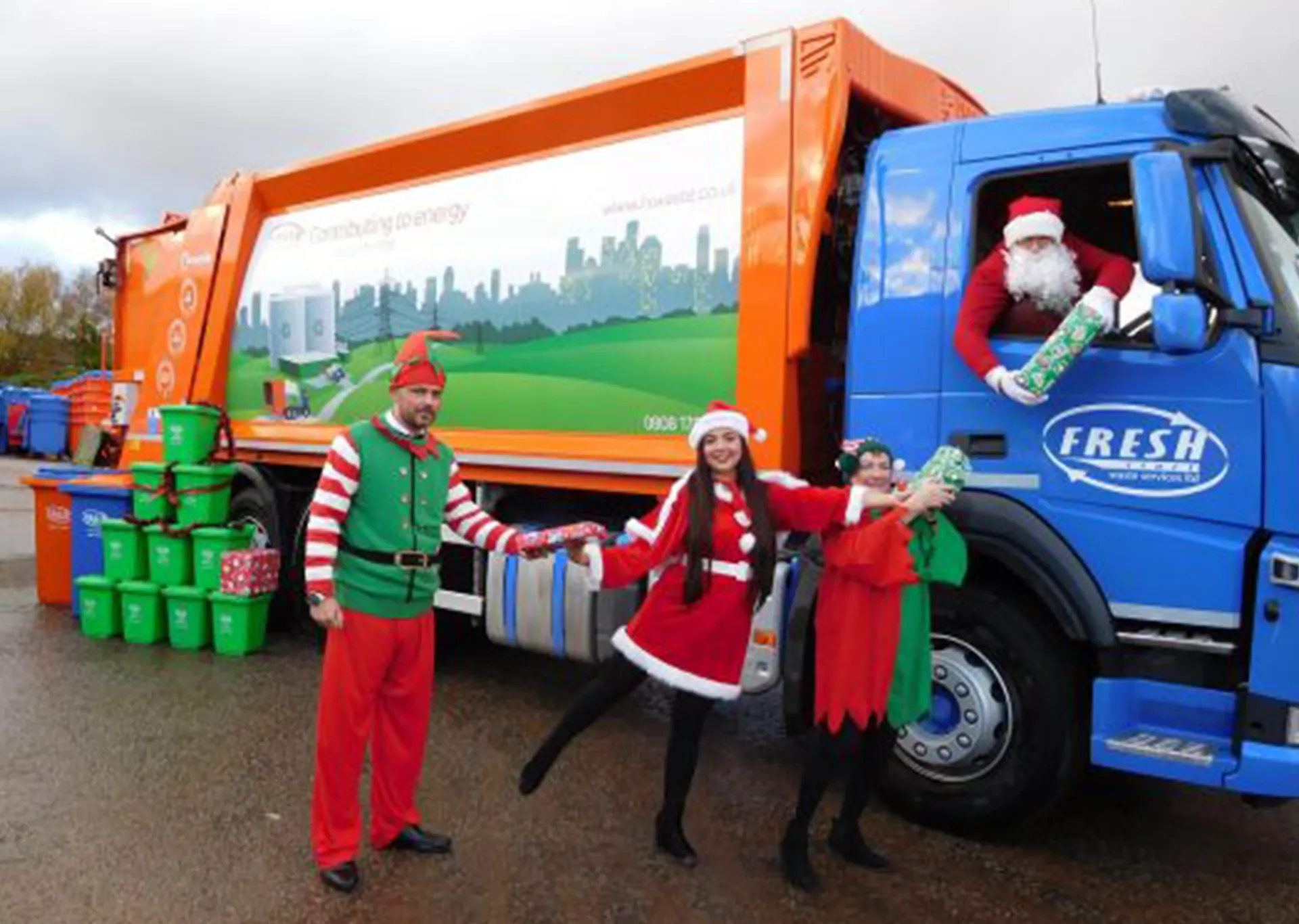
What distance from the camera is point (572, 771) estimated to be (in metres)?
4.43

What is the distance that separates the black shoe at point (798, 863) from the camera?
3367 mm

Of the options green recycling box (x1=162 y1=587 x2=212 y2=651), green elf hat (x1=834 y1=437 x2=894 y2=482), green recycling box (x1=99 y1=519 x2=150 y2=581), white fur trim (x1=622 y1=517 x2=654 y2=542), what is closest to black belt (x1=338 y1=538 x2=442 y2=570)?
white fur trim (x1=622 y1=517 x2=654 y2=542)

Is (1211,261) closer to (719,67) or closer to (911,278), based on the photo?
(911,278)

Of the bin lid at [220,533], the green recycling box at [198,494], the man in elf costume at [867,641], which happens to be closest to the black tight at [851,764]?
the man in elf costume at [867,641]

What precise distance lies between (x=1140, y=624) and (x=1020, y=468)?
0.64 m

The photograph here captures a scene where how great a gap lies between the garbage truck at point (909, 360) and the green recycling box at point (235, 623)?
146cm

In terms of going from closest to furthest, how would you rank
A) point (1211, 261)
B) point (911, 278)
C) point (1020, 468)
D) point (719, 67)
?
point (1211, 261), point (1020, 468), point (911, 278), point (719, 67)

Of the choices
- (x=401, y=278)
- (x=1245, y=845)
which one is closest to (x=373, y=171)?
(x=401, y=278)

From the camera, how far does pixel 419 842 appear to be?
356 centimetres

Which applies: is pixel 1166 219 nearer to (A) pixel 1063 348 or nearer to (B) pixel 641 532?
(A) pixel 1063 348

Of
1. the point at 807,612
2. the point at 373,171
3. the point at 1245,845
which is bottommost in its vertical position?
the point at 1245,845

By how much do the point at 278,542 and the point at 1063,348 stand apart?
5017 mm

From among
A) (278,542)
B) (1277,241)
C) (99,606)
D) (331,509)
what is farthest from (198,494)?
(1277,241)

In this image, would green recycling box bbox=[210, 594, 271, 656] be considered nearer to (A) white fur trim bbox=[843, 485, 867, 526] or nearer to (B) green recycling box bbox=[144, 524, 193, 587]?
(B) green recycling box bbox=[144, 524, 193, 587]
